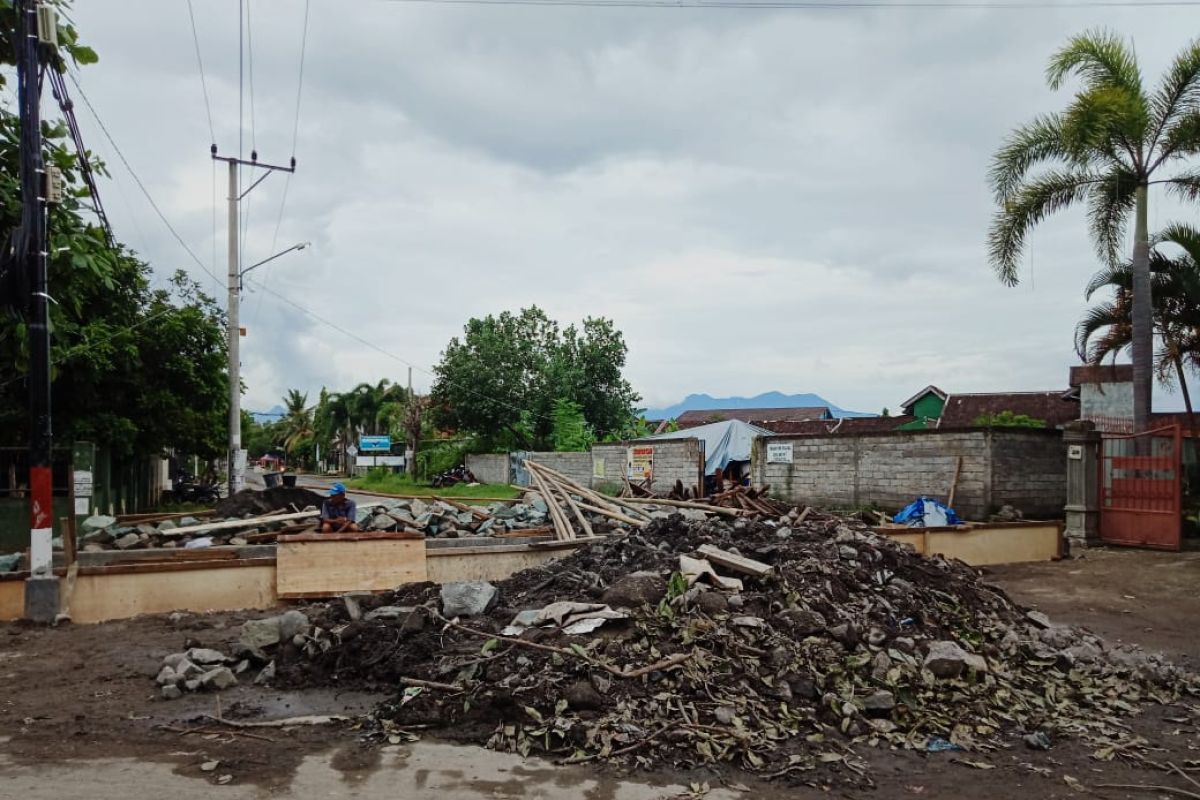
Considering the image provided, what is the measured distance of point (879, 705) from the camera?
18.6ft

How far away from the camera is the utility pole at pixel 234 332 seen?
19781 mm

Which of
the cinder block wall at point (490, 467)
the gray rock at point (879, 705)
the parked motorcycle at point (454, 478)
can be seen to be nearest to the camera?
the gray rock at point (879, 705)

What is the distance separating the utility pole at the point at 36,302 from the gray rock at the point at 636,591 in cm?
596

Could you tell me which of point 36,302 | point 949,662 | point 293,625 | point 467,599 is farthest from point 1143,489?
point 36,302

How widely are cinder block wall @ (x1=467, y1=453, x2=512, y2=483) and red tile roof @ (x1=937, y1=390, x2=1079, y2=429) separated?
19.2 metres

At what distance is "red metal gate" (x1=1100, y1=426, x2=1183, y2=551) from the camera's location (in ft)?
45.1

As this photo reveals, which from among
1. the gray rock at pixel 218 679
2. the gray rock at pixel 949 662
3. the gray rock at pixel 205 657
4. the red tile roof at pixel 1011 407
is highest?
the red tile roof at pixel 1011 407

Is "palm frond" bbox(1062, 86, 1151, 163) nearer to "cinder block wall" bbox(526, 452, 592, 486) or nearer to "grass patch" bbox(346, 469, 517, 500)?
"grass patch" bbox(346, 469, 517, 500)

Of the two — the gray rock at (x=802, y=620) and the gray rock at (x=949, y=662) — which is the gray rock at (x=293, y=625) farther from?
the gray rock at (x=949, y=662)

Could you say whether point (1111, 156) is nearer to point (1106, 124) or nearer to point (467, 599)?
point (1106, 124)

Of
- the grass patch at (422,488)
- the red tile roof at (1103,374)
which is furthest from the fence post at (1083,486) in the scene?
the grass patch at (422,488)

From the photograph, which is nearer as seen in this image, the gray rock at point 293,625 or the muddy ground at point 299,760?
the muddy ground at point 299,760

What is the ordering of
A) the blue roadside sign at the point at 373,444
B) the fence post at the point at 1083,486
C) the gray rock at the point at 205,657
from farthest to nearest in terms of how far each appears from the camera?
1. the blue roadside sign at the point at 373,444
2. the fence post at the point at 1083,486
3. the gray rock at the point at 205,657

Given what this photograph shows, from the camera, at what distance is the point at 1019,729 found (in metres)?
5.62
